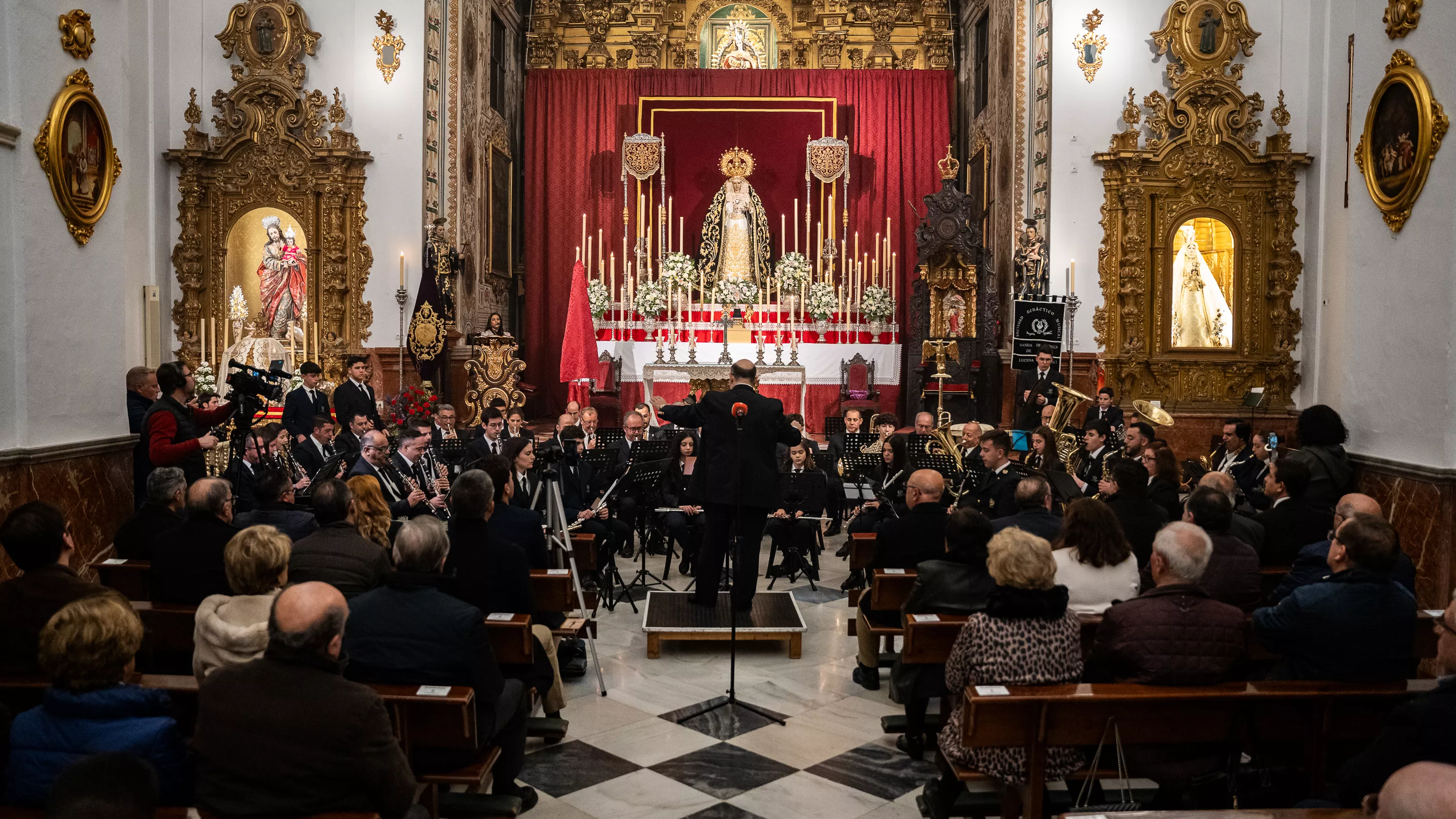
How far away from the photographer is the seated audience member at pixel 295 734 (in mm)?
2701

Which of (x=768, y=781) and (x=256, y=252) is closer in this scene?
(x=768, y=781)

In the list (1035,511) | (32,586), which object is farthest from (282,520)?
(1035,511)

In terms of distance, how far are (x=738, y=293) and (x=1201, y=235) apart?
5.94 m

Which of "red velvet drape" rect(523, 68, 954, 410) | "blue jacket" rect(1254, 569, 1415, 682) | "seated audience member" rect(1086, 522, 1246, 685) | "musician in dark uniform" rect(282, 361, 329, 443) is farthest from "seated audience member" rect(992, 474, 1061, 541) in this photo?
"red velvet drape" rect(523, 68, 954, 410)

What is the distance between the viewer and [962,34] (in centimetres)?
1741

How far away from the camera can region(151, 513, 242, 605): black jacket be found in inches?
182

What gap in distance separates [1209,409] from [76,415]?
10.8 meters

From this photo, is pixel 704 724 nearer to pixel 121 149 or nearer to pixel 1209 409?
pixel 121 149

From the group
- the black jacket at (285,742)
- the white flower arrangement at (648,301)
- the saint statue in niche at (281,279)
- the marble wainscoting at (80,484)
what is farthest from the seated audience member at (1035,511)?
the saint statue in niche at (281,279)

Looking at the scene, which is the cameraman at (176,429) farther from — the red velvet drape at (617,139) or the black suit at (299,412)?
the red velvet drape at (617,139)

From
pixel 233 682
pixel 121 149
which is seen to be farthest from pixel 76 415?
pixel 233 682

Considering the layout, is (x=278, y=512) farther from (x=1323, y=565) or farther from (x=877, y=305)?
(x=877, y=305)

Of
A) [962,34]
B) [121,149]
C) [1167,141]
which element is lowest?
[121,149]

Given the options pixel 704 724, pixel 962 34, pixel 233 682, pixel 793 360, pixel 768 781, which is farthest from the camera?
pixel 962 34
